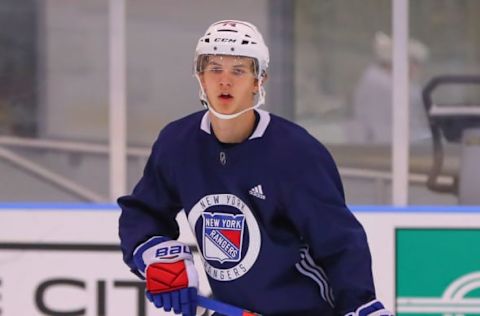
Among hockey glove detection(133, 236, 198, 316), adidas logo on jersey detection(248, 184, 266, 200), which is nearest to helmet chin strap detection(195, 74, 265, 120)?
adidas logo on jersey detection(248, 184, 266, 200)

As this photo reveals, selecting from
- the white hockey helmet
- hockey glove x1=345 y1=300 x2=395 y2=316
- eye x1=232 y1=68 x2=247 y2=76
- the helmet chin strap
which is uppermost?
the white hockey helmet

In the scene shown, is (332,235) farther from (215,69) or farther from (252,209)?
(215,69)

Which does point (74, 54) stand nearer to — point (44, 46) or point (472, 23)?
point (44, 46)

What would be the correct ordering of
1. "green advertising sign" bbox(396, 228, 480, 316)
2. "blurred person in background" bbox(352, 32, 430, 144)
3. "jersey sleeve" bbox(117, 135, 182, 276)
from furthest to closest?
"blurred person in background" bbox(352, 32, 430, 144) → "green advertising sign" bbox(396, 228, 480, 316) → "jersey sleeve" bbox(117, 135, 182, 276)

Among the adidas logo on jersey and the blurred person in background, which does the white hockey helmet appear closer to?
the adidas logo on jersey

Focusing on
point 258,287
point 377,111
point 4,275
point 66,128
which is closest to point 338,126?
point 377,111

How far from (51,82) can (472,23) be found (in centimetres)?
154

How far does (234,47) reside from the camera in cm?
257

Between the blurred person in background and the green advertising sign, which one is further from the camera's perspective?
the blurred person in background

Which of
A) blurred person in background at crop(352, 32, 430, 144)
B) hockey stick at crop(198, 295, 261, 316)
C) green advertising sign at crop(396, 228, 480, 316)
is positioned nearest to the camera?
hockey stick at crop(198, 295, 261, 316)

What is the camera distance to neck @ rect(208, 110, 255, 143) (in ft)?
8.43

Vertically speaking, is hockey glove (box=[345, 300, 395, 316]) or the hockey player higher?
the hockey player

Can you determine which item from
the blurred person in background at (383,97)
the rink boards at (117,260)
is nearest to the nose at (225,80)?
the rink boards at (117,260)

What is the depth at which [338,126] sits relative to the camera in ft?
15.9
